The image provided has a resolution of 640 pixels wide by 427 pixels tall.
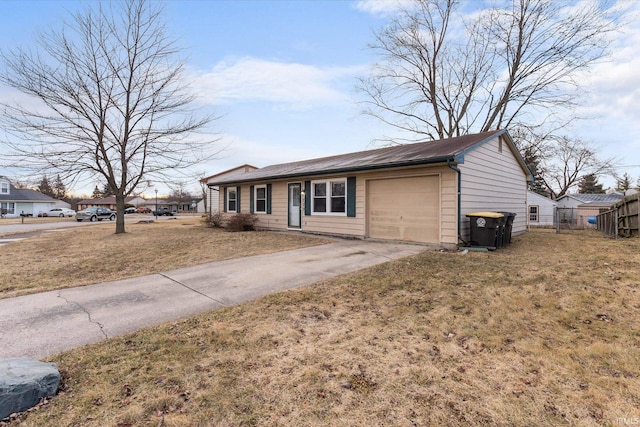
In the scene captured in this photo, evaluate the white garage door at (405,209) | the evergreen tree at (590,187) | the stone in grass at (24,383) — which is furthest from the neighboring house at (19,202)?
the evergreen tree at (590,187)

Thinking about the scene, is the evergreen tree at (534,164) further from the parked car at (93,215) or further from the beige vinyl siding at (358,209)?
the parked car at (93,215)

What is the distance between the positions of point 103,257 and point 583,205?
117ft

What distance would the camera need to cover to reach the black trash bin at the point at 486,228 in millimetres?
7883

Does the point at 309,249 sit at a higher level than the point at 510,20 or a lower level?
lower

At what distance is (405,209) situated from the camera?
9.16 meters

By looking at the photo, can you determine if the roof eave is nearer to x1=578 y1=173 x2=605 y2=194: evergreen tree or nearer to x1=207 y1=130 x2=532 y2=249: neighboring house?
x1=207 y1=130 x2=532 y2=249: neighboring house

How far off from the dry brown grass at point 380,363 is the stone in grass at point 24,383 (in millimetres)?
119

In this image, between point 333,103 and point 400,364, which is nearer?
point 400,364

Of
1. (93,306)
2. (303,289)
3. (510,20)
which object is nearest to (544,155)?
(510,20)

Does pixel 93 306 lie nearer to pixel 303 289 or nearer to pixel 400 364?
pixel 303 289

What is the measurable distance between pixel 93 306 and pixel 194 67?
497 inches

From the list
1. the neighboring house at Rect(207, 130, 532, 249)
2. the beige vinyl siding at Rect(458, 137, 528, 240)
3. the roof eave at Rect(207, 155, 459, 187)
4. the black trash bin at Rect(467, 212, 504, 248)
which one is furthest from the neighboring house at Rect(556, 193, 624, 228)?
the roof eave at Rect(207, 155, 459, 187)

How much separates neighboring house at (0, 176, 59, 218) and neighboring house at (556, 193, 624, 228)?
6164 centimetres

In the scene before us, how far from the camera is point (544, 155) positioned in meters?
24.3
